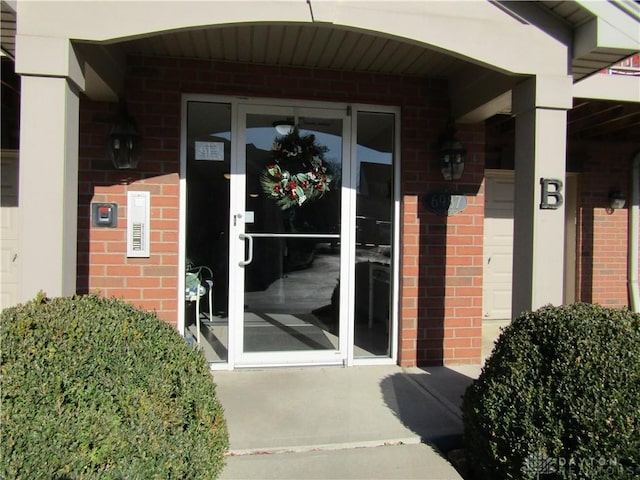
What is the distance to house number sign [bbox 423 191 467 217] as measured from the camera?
436 cm

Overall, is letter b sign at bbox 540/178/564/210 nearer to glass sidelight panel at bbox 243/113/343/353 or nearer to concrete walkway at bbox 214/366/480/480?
concrete walkway at bbox 214/366/480/480

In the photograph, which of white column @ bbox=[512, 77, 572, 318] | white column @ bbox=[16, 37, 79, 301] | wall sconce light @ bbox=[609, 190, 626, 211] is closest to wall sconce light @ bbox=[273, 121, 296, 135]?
white column @ bbox=[16, 37, 79, 301]

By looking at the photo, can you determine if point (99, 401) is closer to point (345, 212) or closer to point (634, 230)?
point (345, 212)

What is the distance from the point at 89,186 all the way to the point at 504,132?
486cm

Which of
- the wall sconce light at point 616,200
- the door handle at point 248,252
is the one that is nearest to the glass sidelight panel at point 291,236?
the door handle at point 248,252

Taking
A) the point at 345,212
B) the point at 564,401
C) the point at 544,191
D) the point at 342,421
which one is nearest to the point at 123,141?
the point at 345,212

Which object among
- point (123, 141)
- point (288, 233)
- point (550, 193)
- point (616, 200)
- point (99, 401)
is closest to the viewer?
point (99, 401)

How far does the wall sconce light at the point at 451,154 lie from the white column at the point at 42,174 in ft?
9.88

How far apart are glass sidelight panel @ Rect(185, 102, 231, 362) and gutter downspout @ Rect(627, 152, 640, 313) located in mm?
5361

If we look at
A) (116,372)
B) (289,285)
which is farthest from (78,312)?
(289,285)

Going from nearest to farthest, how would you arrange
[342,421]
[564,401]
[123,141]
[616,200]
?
1. [564,401]
2. [342,421]
3. [123,141]
4. [616,200]

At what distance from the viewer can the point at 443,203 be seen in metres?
4.37

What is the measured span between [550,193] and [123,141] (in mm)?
3176

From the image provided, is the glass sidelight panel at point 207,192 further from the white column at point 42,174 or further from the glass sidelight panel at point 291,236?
the white column at point 42,174
